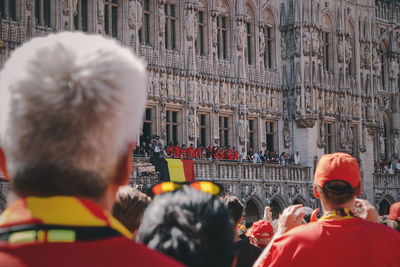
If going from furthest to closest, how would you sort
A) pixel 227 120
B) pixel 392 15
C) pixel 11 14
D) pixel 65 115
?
pixel 392 15 → pixel 227 120 → pixel 11 14 → pixel 65 115

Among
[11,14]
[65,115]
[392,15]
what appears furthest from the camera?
[392,15]

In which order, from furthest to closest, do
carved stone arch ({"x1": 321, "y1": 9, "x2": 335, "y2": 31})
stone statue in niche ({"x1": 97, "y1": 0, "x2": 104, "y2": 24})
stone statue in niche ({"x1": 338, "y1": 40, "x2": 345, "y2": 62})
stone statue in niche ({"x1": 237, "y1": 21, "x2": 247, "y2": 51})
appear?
1. stone statue in niche ({"x1": 338, "y1": 40, "x2": 345, "y2": 62})
2. carved stone arch ({"x1": 321, "y1": 9, "x2": 335, "y2": 31})
3. stone statue in niche ({"x1": 237, "y1": 21, "x2": 247, "y2": 51})
4. stone statue in niche ({"x1": 97, "y1": 0, "x2": 104, "y2": 24})

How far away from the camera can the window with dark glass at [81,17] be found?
24344 millimetres

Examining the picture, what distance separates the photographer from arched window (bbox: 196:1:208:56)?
27891mm

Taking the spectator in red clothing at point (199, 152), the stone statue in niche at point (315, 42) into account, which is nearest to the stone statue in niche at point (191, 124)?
the spectator in red clothing at point (199, 152)

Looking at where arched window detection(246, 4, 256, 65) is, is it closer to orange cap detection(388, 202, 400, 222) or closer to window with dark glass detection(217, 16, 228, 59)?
window with dark glass detection(217, 16, 228, 59)

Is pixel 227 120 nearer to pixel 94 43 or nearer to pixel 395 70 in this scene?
pixel 395 70

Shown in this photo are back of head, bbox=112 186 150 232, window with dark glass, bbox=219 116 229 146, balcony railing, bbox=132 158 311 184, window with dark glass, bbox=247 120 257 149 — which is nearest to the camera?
back of head, bbox=112 186 150 232

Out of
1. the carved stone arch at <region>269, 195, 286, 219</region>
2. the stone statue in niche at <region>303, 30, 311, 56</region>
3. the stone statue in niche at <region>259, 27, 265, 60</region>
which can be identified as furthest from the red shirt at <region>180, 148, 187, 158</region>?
the stone statue in niche at <region>303, 30, 311, 56</region>

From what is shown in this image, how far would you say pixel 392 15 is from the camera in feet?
121

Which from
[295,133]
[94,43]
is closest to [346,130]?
[295,133]

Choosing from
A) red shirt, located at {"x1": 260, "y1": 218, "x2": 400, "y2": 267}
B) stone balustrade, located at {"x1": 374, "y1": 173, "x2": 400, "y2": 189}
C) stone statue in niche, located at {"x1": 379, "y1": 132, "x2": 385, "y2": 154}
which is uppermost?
stone statue in niche, located at {"x1": 379, "y1": 132, "x2": 385, "y2": 154}

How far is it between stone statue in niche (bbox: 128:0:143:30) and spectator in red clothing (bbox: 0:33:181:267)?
78.5 ft

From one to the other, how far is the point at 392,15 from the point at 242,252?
33468mm
